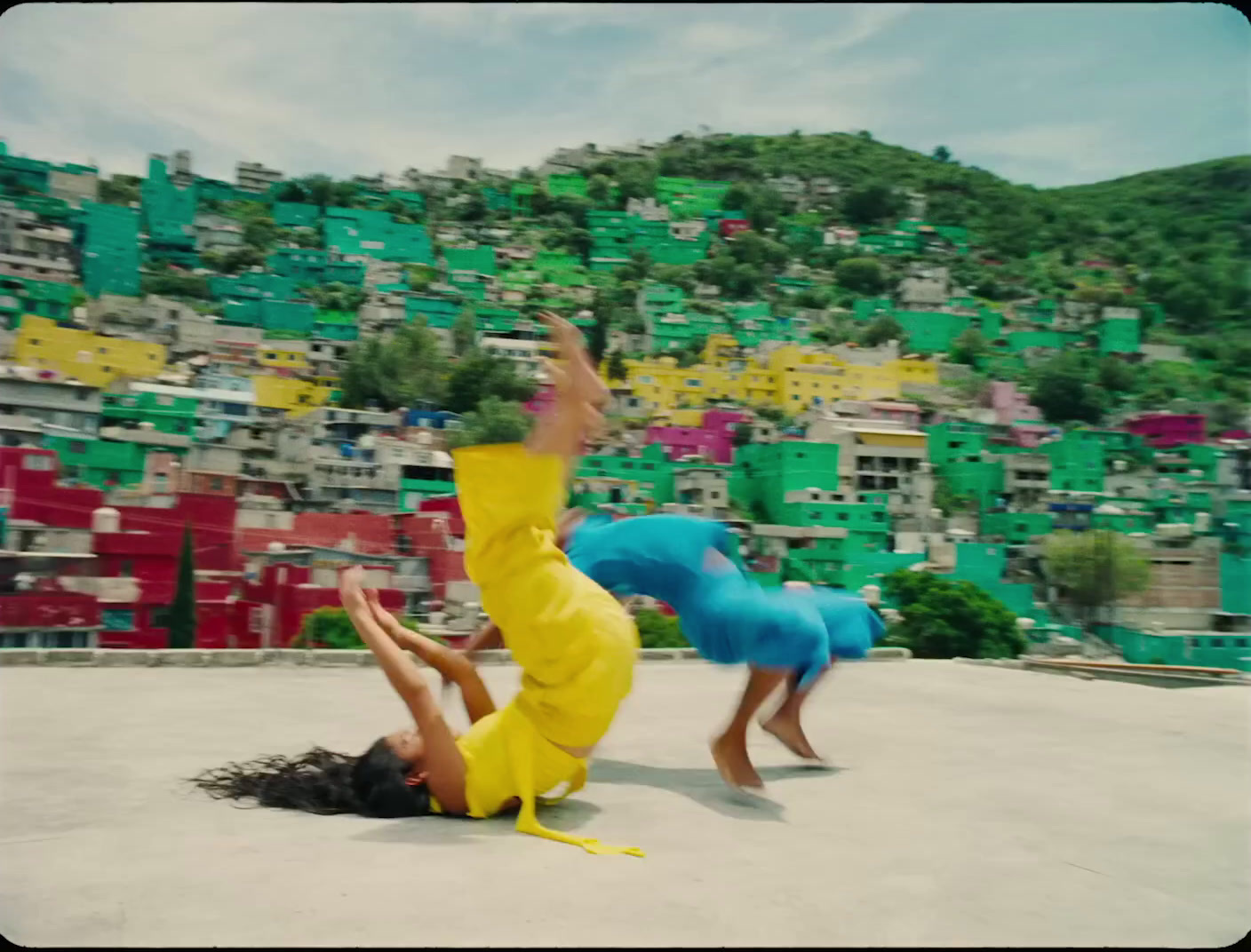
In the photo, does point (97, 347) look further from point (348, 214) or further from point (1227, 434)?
point (1227, 434)

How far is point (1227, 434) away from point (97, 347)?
53484mm

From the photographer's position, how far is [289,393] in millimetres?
55969

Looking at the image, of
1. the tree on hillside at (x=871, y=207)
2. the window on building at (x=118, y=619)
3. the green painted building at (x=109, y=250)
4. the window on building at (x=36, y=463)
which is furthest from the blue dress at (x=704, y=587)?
the tree on hillside at (x=871, y=207)

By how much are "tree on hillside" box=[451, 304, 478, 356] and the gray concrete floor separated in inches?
2260

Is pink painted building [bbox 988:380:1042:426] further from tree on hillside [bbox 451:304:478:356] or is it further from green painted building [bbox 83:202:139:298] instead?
green painted building [bbox 83:202:139:298]

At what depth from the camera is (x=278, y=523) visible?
34625 millimetres

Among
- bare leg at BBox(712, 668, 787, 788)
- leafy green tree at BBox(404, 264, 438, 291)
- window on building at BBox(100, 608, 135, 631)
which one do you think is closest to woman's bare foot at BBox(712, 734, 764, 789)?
bare leg at BBox(712, 668, 787, 788)

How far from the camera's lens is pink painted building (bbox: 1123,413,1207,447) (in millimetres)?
55969

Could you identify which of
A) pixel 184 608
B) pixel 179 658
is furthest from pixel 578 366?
pixel 184 608

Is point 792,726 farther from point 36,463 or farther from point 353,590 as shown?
point 36,463

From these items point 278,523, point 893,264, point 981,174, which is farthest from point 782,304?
point 278,523

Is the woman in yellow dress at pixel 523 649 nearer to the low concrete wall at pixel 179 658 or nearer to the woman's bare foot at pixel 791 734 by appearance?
the woman's bare foot at pixel 791 734

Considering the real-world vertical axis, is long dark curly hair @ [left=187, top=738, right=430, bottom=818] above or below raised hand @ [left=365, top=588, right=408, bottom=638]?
below

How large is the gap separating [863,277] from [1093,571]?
47003 millimetres
